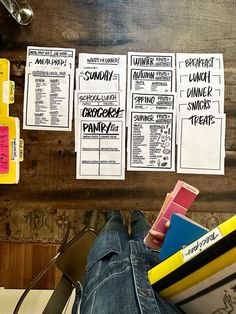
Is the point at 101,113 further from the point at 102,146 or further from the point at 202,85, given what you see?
the point at 202,85

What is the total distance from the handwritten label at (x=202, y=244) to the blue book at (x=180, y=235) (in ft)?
0.48

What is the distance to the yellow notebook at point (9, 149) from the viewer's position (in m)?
1.29

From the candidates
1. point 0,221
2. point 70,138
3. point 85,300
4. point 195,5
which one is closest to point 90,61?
point 70,138

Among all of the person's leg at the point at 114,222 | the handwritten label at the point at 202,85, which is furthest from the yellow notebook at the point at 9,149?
the handwritten label at the point at 202,85

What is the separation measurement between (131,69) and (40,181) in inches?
20.0

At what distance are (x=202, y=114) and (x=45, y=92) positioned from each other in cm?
55

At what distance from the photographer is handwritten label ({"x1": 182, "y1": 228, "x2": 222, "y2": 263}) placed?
654 millimetres

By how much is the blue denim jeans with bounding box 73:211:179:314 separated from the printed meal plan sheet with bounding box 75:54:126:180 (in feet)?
1.21

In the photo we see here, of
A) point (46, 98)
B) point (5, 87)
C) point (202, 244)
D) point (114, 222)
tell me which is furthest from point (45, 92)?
point (202, 244)

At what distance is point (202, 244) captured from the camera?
67 centimetres

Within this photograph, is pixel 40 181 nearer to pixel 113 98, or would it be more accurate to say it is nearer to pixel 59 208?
pixel 59 208

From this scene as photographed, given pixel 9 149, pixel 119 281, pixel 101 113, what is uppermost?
pixel 101 113

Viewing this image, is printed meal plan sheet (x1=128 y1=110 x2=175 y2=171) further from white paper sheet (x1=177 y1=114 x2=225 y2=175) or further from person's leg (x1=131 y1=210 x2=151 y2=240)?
person's leg (x1=131 y1=210 x2=151 y2=240)

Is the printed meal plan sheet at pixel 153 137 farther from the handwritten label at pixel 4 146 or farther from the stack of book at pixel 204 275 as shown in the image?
the stack of book at pixel 204 275
